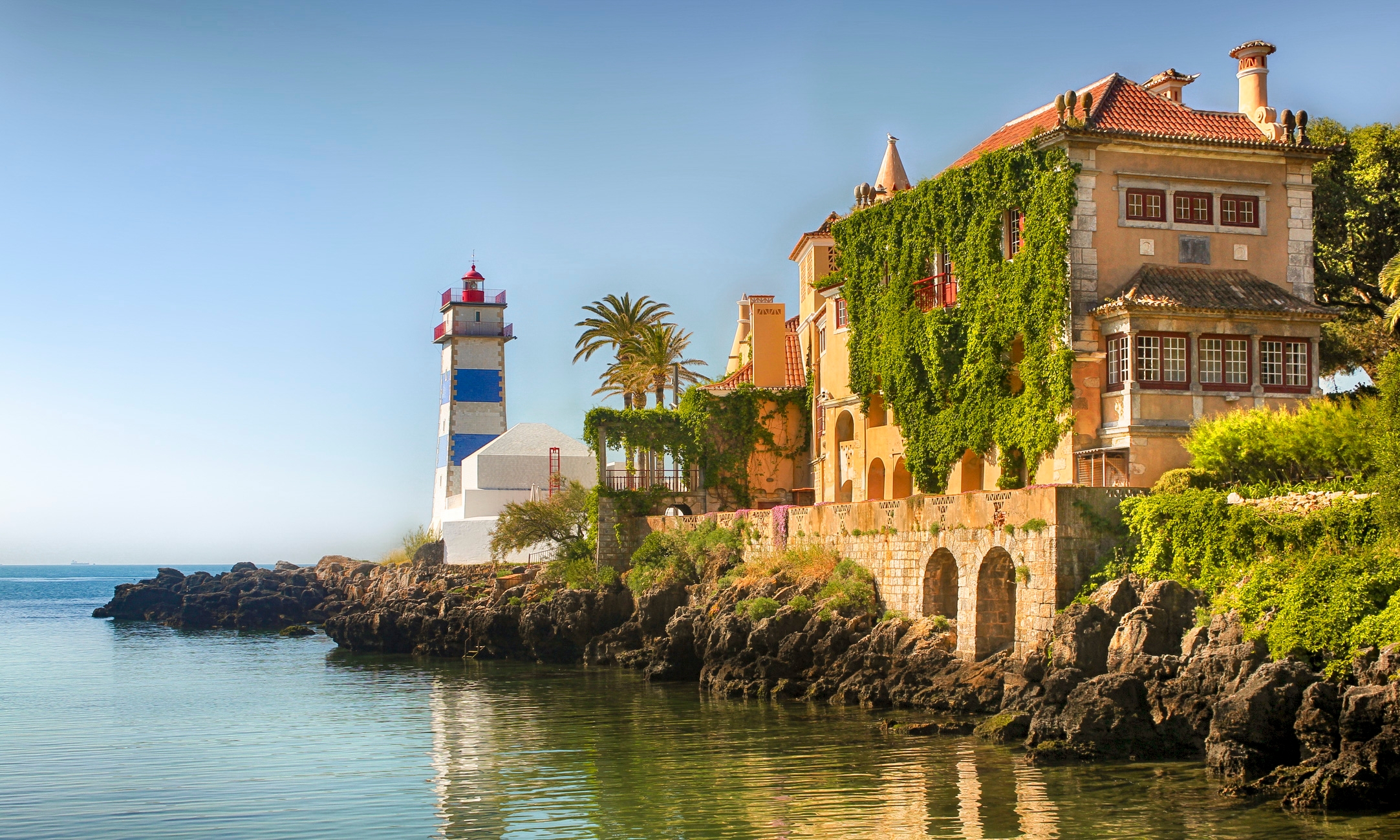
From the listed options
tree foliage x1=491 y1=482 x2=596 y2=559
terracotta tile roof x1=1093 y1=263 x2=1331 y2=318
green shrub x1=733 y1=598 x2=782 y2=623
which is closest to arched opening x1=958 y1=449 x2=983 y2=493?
terracotta tile roof x1=1093 y1=263 x2=1331 y2=318

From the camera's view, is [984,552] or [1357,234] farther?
[1357,234]

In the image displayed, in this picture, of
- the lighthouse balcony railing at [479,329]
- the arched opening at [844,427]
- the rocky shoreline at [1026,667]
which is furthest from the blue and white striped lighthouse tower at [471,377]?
the arched opening at [844,427]

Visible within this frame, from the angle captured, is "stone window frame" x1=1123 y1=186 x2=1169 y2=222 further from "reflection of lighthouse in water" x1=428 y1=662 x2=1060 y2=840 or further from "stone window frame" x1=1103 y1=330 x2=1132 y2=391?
"reflection of lighthouse in water" x1=428 y1=662 x2=1060 y2=840

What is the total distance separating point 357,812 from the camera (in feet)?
67.6

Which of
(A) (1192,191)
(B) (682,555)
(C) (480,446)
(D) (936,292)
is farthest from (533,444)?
(A) (1192,191)

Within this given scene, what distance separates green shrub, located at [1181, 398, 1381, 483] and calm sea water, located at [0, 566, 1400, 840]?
8.70 m

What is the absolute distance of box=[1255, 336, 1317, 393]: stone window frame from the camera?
112ft

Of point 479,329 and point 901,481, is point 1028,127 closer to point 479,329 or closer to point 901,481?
point 901,481

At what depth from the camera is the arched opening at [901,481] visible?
42.4 meters

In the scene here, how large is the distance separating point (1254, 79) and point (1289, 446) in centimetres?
1511

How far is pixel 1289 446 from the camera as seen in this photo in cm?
2697

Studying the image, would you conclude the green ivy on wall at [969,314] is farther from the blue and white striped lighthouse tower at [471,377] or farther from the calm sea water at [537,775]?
the blue and white striped lighthouse tower at [471,377]

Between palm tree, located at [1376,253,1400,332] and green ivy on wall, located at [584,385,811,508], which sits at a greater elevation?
palm tree, located at [1376,253,1400,332]

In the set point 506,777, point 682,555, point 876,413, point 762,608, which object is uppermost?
point 876,413
